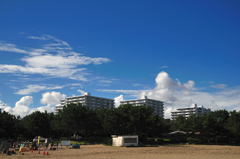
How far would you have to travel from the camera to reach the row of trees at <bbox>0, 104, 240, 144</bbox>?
66188mm

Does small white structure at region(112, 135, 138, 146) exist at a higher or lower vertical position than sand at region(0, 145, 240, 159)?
higher

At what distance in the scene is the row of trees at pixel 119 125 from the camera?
66188 millimetres

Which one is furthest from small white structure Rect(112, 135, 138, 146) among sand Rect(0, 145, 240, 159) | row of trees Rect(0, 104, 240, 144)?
sand Rect(0, 145, 240, 159)

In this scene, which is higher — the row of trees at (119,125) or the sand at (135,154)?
the row of trees at (119,125)

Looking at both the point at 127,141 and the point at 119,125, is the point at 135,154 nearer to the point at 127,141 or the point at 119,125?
the point at 127,141

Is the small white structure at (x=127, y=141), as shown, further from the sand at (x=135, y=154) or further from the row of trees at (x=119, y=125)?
the sand at (x=135, y=154)

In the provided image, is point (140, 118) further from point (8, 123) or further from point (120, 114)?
point (8, 123)

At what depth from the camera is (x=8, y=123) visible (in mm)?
69375

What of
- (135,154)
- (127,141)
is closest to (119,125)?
(127,141)

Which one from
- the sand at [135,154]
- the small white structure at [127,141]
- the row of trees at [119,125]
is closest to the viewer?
the sand at [135,154]

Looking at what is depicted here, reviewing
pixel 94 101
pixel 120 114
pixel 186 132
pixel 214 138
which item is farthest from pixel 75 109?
pixel 94 101

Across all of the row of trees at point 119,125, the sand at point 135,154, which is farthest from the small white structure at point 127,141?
the sand at point 135,154

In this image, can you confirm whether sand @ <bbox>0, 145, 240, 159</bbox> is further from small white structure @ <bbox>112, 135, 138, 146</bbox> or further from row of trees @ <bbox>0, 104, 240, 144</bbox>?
row of trees @ <bbox>0, 104, 240, 144</bbox>

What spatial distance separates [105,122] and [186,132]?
990 inches
